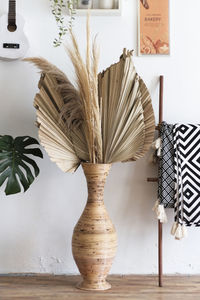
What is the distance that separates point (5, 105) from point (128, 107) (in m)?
0.78

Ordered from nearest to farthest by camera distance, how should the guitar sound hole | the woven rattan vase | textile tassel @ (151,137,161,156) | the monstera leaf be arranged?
the woven rattan vase, the monstera leaf, textile tassel @ (151,137,161,156), the guitar sound hole

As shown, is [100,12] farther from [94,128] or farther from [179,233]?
[179,233]

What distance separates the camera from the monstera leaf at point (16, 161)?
102 inches

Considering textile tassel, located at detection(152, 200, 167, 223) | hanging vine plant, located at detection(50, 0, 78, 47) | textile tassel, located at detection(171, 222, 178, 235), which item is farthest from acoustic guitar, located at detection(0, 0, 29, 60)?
textile tassel, located at detection(171, 222, 178, 235)

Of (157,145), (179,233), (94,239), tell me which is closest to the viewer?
(94,239)

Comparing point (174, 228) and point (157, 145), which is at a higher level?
point (157, 145)

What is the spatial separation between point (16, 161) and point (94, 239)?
24.4 inches

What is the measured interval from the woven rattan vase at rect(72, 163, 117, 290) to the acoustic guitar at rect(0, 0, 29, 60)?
811 millimetres

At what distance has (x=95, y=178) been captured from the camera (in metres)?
2.57

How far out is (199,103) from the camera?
2.91 m

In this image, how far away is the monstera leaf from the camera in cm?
260

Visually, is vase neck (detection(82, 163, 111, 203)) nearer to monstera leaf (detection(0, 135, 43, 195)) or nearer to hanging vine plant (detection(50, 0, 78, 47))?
monstera leaf (detection(0, 135, 43, 195))

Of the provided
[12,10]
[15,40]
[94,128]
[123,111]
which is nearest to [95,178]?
[94,128]

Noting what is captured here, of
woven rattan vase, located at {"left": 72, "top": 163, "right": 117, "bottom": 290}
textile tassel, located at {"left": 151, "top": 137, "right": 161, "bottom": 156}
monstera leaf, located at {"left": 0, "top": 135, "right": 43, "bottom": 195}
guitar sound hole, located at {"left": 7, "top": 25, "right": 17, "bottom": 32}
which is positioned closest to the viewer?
woven rattan vase, located at {"left": 72, "top": 163, "right": 117, "bottom": 290}
